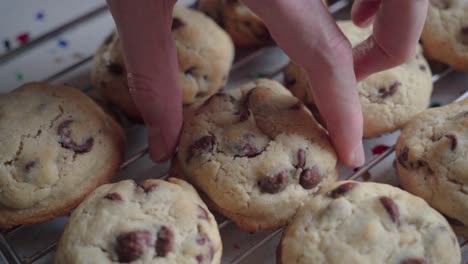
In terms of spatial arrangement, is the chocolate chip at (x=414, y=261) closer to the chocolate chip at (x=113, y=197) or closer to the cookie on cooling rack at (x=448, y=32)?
the chocolate chip at (x=113, y=197)

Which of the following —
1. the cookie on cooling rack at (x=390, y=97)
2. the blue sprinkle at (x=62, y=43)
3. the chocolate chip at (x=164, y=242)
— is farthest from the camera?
the blue sprinkle at (x=62, y=43)

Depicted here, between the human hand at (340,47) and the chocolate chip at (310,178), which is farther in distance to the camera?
the chocolate chip at (310,178)

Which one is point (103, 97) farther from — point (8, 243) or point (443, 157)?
point (443, 157)

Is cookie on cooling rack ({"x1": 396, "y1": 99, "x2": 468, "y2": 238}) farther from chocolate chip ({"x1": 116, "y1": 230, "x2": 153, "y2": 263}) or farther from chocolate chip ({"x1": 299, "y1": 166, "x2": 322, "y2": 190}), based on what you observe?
chocolate chip ({"x1": 116, "y1": 230, "x2": 153, "y2": 263})

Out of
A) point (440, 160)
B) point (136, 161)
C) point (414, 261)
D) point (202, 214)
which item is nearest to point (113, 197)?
point (202, 214)

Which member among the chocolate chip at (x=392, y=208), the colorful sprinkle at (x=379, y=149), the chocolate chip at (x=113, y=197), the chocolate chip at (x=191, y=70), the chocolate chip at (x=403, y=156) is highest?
the chocolate chip at (x=113, y=197)

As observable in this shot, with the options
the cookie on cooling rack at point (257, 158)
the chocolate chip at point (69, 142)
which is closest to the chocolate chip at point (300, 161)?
the cookie on cooling rack at point (257, 158)
